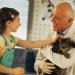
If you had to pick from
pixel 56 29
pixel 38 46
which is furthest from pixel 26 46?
pixel 56 29

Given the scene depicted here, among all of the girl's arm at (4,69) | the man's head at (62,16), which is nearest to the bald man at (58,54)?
the man's head at (62,16)

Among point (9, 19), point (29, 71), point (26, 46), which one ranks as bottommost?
point (29, 71)

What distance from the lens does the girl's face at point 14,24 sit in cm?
116

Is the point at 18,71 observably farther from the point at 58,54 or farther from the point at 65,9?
the point at 65,9

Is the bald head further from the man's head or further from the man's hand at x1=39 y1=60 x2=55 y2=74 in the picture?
the man's hand at x1=39 y1=60 x2=55 y2=74

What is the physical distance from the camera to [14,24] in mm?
1167

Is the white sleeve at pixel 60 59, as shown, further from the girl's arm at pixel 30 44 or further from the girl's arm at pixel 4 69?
the girl's arm at pixel 4 69

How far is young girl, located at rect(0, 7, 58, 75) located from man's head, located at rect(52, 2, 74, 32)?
77 mm

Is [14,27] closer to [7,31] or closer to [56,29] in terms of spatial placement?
[7,31]

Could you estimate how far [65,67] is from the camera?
1169mm

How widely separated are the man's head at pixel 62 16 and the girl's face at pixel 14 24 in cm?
16

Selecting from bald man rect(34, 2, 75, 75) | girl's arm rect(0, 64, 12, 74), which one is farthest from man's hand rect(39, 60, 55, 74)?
girl's arm rect(0, 64, 12, 74)

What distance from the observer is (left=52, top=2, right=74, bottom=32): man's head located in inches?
46.3

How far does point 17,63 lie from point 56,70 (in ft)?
0.59
